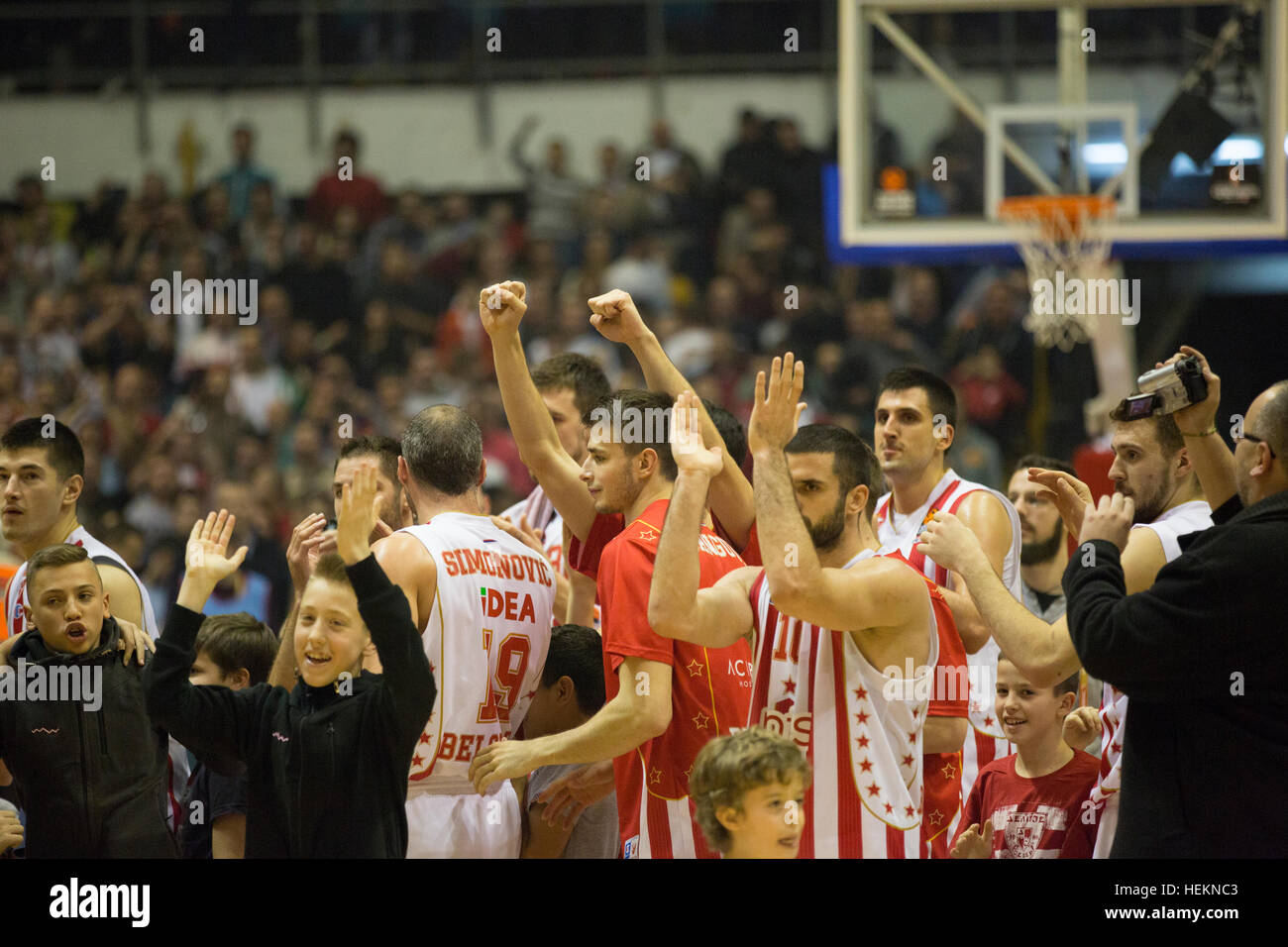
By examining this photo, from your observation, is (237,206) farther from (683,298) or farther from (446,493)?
(446,493)

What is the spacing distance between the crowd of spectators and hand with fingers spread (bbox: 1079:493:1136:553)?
7.87m

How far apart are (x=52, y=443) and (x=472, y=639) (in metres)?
2.20

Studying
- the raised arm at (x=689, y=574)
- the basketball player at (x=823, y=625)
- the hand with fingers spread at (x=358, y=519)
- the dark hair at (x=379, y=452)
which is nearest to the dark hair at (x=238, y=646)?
the dark hair at (x=379, y=452)

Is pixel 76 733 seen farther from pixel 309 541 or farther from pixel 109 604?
pixel 309 541

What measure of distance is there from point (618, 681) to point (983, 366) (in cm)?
906

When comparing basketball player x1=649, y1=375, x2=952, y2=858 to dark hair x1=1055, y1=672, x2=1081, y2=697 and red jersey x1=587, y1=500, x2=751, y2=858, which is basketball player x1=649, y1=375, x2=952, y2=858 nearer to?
red jersey x1=587, y1=500, x2=751, y2=858

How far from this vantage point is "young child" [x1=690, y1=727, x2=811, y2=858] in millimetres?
4270

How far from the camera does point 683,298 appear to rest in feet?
48.4

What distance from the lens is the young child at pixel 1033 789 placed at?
5211 millimetres

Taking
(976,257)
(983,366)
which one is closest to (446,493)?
(976,257)

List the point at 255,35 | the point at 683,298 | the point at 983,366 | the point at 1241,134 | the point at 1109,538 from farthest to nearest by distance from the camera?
the point at 255,35, the point at 683,298, the point at 983,366, the point at 1241,134, the point at 1109,538

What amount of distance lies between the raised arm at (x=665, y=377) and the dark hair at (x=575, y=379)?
872 mm

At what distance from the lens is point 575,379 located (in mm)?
6621

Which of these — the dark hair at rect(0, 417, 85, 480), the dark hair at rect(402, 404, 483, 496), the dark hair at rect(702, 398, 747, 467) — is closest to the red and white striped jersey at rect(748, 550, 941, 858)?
the dark hair at rect(702, 398, 747, 467)
